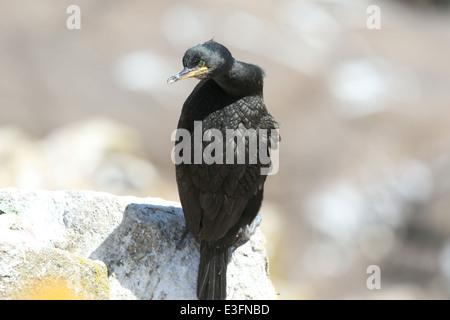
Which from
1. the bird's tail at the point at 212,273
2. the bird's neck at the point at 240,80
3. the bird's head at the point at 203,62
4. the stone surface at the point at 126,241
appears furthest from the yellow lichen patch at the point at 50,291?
the bird's neck at the point at 240,80

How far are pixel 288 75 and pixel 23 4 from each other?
36.4ft

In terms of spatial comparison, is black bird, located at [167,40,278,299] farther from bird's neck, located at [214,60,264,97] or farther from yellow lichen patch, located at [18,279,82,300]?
yellow lichen patch, located at [18,279,82,300]

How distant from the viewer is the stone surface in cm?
795

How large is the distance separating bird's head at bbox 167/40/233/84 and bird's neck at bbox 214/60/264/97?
28 centimetres

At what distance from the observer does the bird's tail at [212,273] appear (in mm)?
7918

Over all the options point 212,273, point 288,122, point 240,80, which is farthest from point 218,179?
point 288,122

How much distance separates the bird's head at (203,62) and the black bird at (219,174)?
0.01 m

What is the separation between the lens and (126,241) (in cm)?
835

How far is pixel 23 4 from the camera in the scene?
1072 inches

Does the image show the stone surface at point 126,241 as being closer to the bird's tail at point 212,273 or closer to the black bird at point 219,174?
the bird's tail at point 212,273

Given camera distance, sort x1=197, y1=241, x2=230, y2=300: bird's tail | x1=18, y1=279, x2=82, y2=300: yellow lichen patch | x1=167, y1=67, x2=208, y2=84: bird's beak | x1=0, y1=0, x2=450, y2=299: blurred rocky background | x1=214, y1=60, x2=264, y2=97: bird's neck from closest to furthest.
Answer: x1=18, y1=279, x2=82, y2=300: yellow lichen patch
x1=167, y1=67, x2=208, y2=84: bird's beak
x1=197, y1=241, x2=230, y2=300: bird's tail
x1=214, y1=60, x2=264, y2=97: bird's neck
x1=0, y1=0, x2=450, y2=299: blurred rocky background

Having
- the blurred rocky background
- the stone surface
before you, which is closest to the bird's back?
the stone surface
